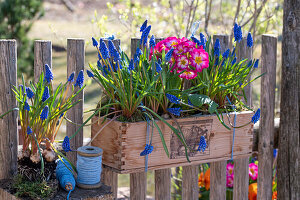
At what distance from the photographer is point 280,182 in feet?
8.57

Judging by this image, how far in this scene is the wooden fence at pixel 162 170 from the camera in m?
1.86

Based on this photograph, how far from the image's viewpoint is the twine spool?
179cm

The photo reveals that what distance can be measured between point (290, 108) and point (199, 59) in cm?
88

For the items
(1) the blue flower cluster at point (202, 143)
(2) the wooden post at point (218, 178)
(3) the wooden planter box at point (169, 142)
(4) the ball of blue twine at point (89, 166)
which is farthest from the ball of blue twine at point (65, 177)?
(2) the wooden post at point (218, 178)

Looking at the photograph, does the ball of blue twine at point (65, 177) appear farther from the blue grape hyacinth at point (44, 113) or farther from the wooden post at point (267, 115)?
the wooden post at point (267, 115)

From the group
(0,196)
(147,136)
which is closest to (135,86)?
(147,136)

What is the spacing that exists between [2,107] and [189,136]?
0.79 meters

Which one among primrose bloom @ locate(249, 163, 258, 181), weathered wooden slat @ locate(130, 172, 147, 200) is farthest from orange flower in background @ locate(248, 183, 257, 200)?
weathered wooden slat @ locate(130, 172, 147, 200)

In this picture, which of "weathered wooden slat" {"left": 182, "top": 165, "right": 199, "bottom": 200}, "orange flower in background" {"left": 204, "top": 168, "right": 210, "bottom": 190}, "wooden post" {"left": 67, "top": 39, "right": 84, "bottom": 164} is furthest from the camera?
"orange flower in background" {"left": 204, "top": 168, "right": 210, "bottom": 190}

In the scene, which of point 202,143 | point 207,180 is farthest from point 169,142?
point 207,180

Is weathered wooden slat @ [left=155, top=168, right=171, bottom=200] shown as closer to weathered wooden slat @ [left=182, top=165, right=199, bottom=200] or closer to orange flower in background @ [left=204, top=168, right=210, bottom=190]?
weathered wooden slat @ [left=182, top=165, right=199, bottom=200]

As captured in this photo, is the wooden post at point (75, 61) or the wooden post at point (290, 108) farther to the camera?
the wooden post at point (290, 108)

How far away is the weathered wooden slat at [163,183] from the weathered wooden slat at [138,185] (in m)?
0.09

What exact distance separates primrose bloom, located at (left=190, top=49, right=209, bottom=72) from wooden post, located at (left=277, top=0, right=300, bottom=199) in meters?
0.81
